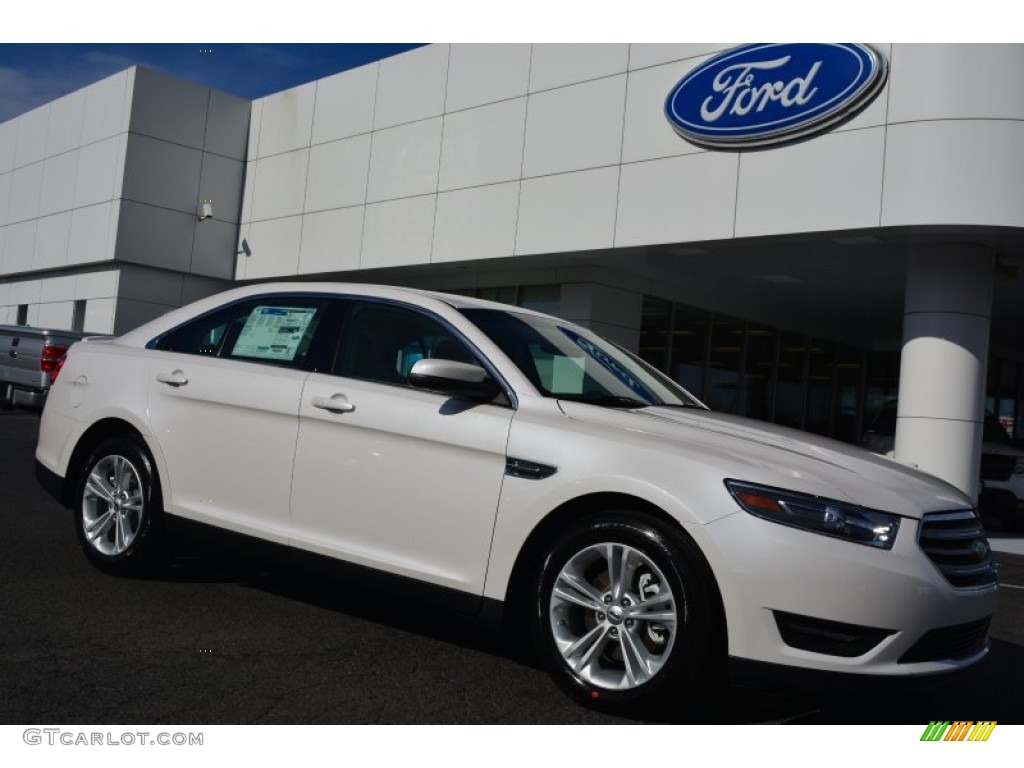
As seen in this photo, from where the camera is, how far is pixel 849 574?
341cm

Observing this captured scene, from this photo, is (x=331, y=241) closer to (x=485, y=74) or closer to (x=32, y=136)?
(x=485, y=74)

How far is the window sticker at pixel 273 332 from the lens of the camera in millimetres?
5055

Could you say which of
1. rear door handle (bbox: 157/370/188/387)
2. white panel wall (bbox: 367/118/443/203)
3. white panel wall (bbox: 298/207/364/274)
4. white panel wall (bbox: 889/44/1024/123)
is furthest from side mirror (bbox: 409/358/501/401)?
white panel wall (bbox: 298/207/364/274)

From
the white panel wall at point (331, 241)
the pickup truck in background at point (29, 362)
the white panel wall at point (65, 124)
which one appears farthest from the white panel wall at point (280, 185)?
the pickup truck in background at point (29, 362)

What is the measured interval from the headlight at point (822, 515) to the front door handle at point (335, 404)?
187 centimetres

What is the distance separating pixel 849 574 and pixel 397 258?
14815mm

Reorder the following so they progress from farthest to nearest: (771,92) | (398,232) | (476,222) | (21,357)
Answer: (398,232), (476,222), (21,357), (771,92)

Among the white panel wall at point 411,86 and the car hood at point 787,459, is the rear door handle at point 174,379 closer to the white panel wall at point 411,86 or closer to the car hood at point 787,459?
→ the car hood at point 787,459

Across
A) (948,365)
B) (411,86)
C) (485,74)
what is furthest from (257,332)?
(411,86)

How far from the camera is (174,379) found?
5250 millimetres

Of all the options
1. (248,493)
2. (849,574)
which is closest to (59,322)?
(248,493)

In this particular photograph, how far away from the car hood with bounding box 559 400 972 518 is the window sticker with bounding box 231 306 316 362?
1.57 metres

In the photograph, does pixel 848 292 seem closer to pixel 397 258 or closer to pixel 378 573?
pixel 397 258
